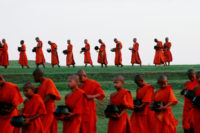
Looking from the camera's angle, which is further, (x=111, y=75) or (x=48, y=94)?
(x=111, y=75)

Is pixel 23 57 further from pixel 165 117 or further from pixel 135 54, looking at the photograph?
pixel 165 117

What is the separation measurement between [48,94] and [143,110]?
7.53ft

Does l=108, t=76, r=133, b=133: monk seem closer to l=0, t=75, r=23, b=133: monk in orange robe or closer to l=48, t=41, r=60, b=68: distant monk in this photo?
l=0, t=75, r=23, b=133: monk in orange robe

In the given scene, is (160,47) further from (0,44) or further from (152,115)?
(152,115)

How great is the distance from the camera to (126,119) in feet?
31.2

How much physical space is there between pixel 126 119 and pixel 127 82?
447 inches

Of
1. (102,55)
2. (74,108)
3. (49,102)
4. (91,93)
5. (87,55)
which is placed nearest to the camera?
(74,108)

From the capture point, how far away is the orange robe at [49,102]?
9.56 meters

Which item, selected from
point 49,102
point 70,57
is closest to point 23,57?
point 70,57

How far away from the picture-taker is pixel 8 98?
9.23 m

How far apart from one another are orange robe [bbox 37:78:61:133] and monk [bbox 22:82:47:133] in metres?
0.92

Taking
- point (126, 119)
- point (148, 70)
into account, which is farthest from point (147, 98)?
point (148, 70)

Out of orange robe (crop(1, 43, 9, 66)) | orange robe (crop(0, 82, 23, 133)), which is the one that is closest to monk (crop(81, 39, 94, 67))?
orange robe (crop(1, 43, 9, 66))

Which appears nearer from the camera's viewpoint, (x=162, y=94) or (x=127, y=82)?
(x=162, y=94)
